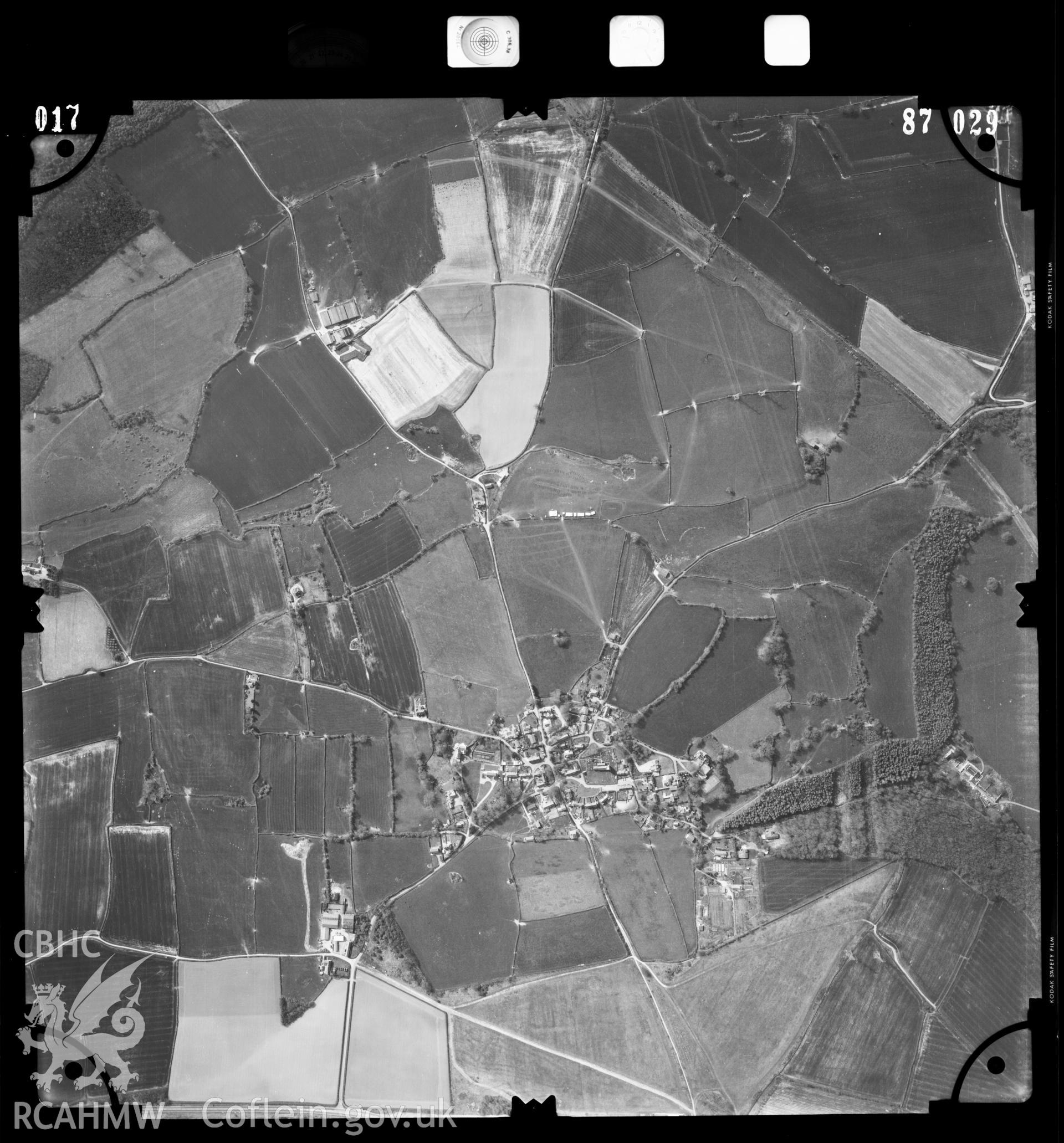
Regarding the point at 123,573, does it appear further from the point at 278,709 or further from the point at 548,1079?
the point at 548,1079

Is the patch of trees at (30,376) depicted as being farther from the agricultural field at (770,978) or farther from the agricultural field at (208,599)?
the agricultural field at (770,978)

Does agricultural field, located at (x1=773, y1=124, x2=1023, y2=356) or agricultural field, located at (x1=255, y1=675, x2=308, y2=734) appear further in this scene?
agricultural field, located at (x1=255, y1=675, x2=308, y2=734)

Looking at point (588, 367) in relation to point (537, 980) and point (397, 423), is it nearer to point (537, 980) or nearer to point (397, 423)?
point (397, 423)

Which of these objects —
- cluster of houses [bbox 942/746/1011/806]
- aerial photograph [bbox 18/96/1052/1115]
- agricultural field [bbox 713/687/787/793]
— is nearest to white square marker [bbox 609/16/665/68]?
aerial photograph [bbox 18/96/1052/1115]

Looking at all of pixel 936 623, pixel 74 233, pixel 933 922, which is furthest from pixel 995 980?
pixel 74 233

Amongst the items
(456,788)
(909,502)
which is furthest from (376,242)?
(909,502)

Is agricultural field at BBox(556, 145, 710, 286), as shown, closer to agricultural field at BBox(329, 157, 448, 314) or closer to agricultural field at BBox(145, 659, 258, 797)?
agricultural field at BBox(329, 157, 448, 314)
